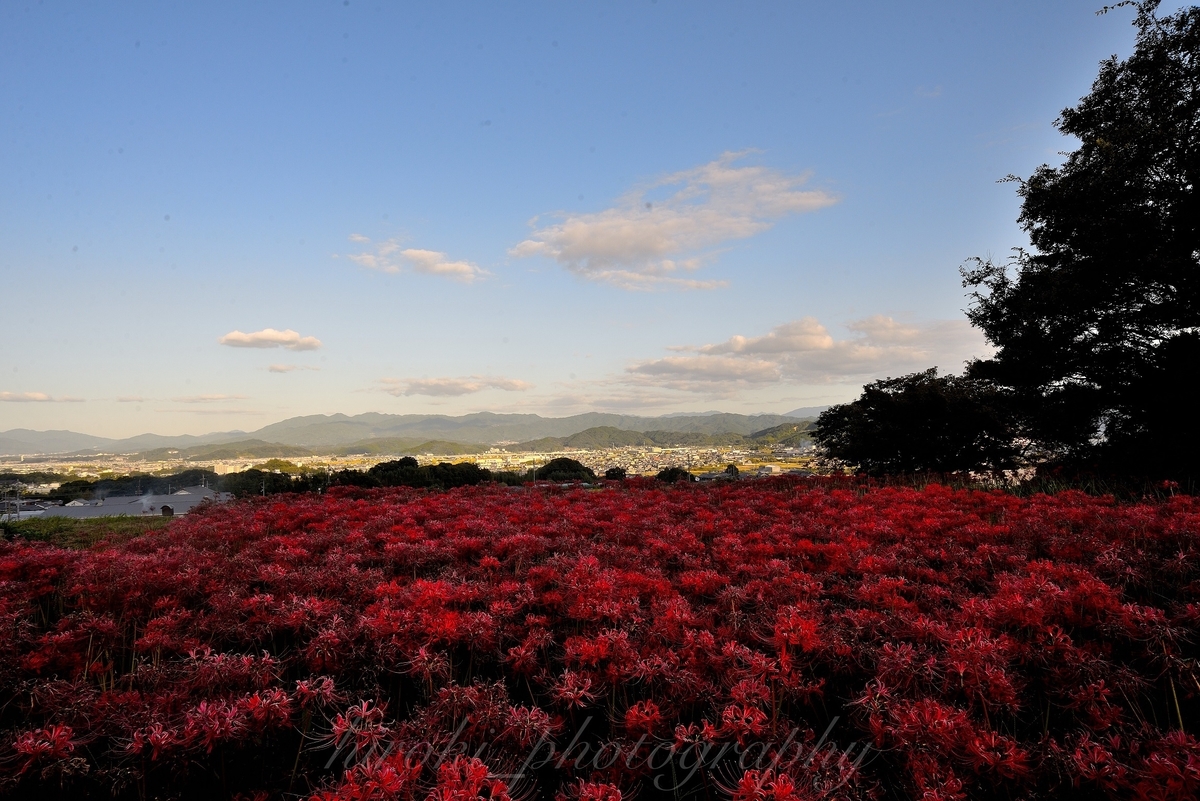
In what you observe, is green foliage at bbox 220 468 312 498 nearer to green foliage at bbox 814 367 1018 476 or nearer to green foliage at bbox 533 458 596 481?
green foliage at bbox 533 458 596 481

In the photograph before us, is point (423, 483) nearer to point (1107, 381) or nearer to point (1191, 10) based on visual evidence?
point (1107, 381)

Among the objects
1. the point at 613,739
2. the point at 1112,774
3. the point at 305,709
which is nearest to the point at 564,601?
the point at 613,739

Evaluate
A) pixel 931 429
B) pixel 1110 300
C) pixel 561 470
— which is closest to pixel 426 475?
pixel 561 470

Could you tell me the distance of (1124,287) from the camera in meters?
11.7

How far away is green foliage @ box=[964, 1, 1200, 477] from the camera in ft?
35.4

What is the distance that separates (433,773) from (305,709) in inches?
34.9

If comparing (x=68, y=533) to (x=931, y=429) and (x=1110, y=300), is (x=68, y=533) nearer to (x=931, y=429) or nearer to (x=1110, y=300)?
(x=931, y=429)

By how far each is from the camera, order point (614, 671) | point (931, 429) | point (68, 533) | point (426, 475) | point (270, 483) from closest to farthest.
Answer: point (614, 671), point (68, 533), point (931, 429), point (270, 483), point (426, 475)

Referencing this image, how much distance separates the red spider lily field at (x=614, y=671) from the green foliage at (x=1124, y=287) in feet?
28.4

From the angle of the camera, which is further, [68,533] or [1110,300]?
[1110,300]

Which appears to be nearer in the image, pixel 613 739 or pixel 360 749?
pixel 360 749

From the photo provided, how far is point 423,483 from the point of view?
1622cm

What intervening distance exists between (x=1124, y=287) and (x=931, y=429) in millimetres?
4924

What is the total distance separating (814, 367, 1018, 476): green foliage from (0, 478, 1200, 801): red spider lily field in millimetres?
9595
